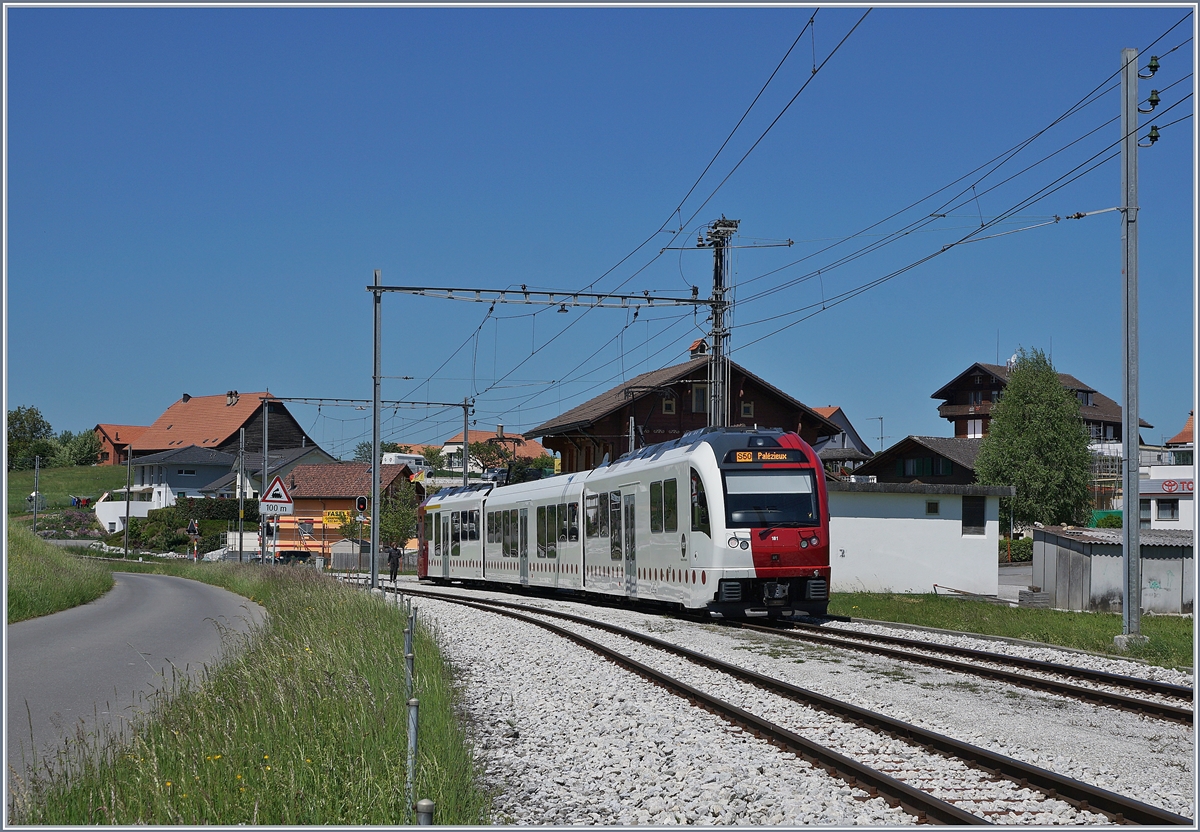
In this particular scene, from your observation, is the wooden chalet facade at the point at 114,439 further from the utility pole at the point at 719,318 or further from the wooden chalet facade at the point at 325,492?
the utility pole at the point at 719,318

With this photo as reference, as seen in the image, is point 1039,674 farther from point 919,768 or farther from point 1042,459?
point 1042,459

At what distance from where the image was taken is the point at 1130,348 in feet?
52.1

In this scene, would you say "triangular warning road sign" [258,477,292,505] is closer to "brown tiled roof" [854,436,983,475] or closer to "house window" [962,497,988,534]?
"house window" [962,497,988,534]

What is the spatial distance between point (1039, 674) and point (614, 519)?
11335mm

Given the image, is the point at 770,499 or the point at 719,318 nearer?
the point at 770,499

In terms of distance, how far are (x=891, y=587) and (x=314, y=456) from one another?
7865 cm

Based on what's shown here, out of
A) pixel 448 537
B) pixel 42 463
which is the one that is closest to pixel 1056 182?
pixel 448 537

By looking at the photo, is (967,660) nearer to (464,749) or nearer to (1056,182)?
(1056,182)

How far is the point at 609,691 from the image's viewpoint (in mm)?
11555

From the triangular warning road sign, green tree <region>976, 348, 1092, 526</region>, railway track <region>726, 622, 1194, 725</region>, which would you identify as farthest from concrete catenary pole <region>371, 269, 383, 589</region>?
green tree <region>976, 348, 1092, 526</region>

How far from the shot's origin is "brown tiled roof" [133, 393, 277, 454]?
369 ft

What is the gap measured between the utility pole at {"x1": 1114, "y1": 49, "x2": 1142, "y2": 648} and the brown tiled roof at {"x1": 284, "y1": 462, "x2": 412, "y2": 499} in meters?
68.5

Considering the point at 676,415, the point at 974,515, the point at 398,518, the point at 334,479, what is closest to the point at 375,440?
the point at 974,515

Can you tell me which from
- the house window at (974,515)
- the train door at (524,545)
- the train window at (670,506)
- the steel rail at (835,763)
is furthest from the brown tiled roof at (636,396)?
the steel rail at (835,763)
